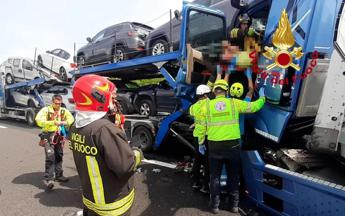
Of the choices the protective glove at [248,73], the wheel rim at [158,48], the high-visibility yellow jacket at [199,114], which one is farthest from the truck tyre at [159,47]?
the protective glove at [248,73]

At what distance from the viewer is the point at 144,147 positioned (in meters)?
6.77

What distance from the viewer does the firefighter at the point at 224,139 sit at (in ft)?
12.5

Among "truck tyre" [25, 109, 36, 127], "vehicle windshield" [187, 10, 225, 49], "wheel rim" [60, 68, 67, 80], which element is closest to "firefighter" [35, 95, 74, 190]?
"vehicle windshield" [187, 10, 225, 49]

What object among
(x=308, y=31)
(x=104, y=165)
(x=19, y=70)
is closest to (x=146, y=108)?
(x=308, y=31)

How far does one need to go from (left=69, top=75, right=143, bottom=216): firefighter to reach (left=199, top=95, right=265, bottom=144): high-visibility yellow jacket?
74.3 inches

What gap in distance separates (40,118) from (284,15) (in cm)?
394

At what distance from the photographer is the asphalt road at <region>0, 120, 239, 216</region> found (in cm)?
410

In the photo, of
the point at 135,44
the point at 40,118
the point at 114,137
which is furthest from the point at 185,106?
the point at 135,44

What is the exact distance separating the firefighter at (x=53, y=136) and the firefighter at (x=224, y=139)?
2.57 meters

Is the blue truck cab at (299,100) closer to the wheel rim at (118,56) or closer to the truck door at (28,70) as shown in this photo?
the wheel rim at (118,56)

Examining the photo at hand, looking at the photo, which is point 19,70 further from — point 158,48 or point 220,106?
point 220,106

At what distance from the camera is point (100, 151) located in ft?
6.50

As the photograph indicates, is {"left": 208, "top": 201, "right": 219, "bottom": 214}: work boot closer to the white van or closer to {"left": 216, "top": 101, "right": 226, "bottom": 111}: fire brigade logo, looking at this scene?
{"left": 216, "top": 101, "right": 226, "bottom": 111}: fire brigade logo

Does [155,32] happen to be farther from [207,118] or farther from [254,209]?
[254,209]
